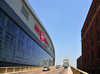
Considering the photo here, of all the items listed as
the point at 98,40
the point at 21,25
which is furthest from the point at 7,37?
the point at 98,40

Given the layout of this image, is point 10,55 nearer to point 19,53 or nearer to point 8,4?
point 19,53

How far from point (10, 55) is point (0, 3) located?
13737 mm

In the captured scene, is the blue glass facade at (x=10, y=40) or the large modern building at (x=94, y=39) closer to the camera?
the large modern building at (x=94, y=39)

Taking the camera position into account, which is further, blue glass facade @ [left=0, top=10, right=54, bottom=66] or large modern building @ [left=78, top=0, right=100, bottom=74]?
blue glass facade @ [left=0, top=10, right=54, bottom=66]

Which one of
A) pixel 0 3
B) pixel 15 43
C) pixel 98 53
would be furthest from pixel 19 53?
pixel 98 53

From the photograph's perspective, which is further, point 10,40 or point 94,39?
point 10,40

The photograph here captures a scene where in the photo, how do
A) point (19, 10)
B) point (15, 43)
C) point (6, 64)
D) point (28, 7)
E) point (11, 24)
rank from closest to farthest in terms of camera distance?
point (6, 64), point (11, 24), point (15, 43), point (19, 10), point (28, 7)

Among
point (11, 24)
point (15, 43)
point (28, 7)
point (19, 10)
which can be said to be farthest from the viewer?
point (28, 7)

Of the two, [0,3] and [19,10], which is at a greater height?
[19,10]

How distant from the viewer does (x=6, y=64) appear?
29562 millimetres

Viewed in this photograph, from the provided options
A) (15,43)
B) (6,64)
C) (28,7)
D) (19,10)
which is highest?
(28,7)

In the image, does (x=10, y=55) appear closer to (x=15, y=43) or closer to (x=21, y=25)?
(x=15, y=43)

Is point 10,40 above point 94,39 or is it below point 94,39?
below

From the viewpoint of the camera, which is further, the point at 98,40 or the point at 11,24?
the point at 11,24
